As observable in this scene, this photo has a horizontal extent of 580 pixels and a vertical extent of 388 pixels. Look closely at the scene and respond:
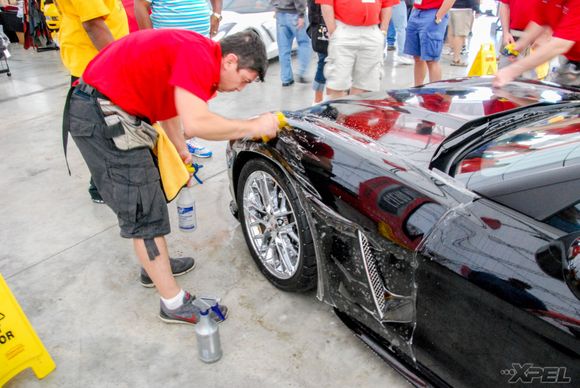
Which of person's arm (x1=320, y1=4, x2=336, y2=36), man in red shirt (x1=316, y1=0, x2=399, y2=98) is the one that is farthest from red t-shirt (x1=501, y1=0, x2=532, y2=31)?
person's arm (x1=320, y1=4, x2=336, y2=36)

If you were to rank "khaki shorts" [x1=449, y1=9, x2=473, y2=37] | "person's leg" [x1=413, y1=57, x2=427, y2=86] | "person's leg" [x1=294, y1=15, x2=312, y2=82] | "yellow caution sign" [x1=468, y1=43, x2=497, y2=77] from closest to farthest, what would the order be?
1. "yellow caution sign" [x1=468, y1=43, x2=497, y2=77]
2. "person's leg" [x1=413, y1=57, x2=427, y2=86]
3. "person's leg" [x1=294, y1=15, x2=312, y2=82]
4. "khaki shorts" [x1=449, y1=9, x2=473, y2=37]

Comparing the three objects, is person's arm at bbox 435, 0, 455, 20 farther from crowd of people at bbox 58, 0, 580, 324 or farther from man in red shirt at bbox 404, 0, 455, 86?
crowd of people at bbox 58, 0, 580, 324

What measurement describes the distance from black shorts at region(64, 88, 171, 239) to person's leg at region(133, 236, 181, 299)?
0.18 ft

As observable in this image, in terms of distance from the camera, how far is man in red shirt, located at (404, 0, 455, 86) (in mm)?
5034

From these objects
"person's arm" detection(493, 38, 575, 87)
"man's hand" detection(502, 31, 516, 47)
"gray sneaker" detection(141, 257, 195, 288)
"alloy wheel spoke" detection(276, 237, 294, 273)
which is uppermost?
"person's arm" detection(493, 38, 575, 87)

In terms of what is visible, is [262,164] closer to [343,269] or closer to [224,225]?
[343,269]

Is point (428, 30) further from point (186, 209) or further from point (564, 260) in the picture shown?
point (564, 260)

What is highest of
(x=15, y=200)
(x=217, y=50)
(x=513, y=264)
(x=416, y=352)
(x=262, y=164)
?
(x=217, y=50)

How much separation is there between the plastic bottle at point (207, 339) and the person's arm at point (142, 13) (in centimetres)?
292

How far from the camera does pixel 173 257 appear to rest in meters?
2.99

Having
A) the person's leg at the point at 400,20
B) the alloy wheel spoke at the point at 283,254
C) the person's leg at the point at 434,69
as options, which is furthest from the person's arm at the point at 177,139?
the person's leg at the point at 400,20

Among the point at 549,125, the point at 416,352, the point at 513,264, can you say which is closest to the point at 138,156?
the point at 416,352

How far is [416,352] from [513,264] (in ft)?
1.77

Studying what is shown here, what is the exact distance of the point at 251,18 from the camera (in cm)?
730
